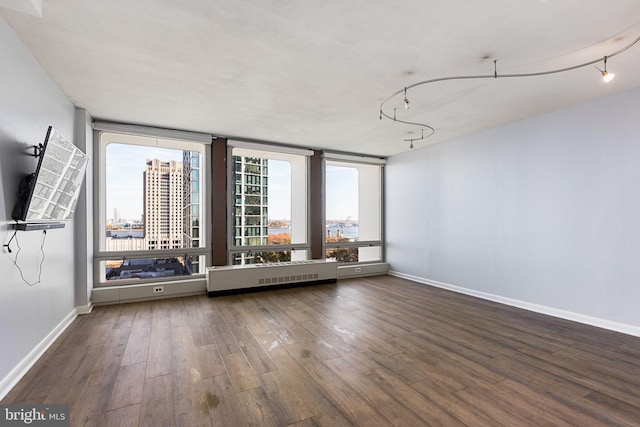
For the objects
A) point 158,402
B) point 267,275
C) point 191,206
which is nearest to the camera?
point 158,402

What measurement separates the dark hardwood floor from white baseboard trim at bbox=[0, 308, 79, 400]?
63 millimetres

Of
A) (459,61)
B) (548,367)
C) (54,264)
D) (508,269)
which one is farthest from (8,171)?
(508,269)

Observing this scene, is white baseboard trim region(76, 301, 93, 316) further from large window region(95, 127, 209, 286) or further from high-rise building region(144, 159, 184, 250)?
high-rise building region(144, 159, 184, 250)

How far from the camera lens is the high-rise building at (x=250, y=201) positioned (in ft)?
19.1

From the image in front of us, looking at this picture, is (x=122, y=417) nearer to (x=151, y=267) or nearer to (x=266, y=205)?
(x=151, y=267)

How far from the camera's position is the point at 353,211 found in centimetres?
746

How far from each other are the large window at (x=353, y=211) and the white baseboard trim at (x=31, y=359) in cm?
459

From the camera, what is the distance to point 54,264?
3.24 meters

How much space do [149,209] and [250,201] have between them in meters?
1.79

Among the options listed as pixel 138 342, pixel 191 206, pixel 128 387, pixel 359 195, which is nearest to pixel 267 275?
pixel 191 206

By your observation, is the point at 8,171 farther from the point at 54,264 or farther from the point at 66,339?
the point at 66,339

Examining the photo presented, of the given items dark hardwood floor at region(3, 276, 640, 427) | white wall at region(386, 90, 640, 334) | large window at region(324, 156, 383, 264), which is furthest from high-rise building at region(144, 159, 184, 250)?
white wall at region(386, 90, 640, 334)

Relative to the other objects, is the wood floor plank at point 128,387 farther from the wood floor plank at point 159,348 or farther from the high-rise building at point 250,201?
the high-rise building at point 250,201

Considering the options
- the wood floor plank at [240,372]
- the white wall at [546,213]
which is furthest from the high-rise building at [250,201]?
the white wall at [546,213]
